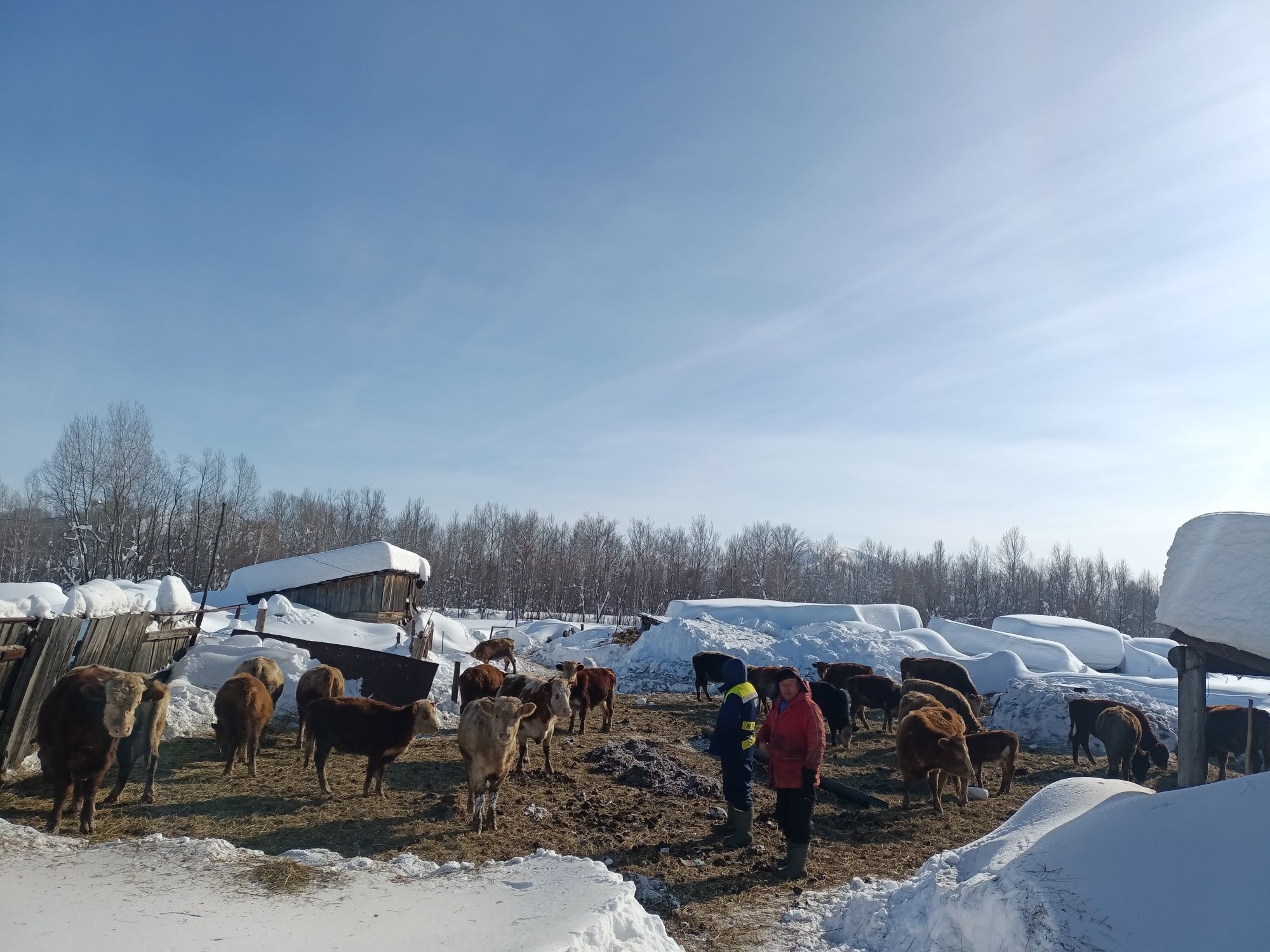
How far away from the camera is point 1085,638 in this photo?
33.5 meters

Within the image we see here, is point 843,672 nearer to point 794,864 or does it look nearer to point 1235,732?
point 1235,732

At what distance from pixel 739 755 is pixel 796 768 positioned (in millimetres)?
753

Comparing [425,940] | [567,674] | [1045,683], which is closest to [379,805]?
[425,940]

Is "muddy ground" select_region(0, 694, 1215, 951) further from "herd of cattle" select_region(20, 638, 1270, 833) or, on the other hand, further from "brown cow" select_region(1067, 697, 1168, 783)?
"brown cow" select_region(1067, 697, 1168, 783)

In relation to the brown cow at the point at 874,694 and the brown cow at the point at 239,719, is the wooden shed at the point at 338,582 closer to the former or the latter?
the brown cow at the point at 874,694

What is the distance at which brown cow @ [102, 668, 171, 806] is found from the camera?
26.8 feet

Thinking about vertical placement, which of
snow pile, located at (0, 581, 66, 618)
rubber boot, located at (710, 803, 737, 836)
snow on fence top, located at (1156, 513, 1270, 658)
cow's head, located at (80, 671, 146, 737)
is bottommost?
rubber boot, located at (710, 803, 737, 836)

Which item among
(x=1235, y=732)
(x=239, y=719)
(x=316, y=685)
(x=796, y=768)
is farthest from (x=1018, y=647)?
(x=239, y=719)

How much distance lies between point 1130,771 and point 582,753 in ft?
32.3

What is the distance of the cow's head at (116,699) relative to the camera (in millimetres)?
7383

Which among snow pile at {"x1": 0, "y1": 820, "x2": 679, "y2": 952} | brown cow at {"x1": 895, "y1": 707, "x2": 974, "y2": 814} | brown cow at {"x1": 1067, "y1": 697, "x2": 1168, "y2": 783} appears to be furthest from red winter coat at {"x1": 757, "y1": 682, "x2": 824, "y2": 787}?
brown cow at {"x1": 1067, "y1": 697, "x2": 1168, "y2": 783}

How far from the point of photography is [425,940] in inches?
194

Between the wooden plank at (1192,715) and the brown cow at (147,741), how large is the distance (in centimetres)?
1269

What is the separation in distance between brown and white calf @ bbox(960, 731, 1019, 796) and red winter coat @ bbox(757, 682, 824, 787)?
16.5 feet
